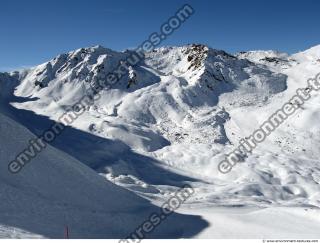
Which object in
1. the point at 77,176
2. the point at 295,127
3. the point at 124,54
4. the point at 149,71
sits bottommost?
the point at 77,176

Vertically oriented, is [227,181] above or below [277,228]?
above

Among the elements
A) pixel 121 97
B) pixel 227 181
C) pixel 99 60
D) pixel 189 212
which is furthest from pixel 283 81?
pixel 189 212

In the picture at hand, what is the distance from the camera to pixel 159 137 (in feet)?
242

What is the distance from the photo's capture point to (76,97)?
97188 millimetres

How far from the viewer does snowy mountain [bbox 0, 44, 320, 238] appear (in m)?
30.5

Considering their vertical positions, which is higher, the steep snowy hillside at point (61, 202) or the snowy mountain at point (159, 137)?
the snowy mountain at point (159, 137)

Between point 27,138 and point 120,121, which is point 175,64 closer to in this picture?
point 120,121

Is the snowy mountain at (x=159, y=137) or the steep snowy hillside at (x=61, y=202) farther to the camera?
the snowy mountain at (x=159, y=137)

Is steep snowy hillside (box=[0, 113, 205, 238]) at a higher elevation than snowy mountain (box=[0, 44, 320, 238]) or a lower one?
lower

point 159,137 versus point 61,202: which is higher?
point 159,137

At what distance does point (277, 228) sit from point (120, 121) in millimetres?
53700

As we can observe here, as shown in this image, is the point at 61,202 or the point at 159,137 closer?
the point at 61,202

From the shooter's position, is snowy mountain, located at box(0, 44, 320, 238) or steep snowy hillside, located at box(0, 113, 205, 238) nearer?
steep snowy hillside, located at box(0, 113, 205, 238)

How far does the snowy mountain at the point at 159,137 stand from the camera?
30.5 m
